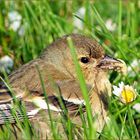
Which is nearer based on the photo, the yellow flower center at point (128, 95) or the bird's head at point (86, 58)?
the yellow flower center at point (128, 95)

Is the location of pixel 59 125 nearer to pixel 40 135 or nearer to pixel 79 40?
pixel 40 135

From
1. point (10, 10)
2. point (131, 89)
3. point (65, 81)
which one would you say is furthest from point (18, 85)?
point (10, 10)

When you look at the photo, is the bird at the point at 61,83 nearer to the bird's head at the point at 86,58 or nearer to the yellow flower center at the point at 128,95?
the bird's head at the point at 86,58

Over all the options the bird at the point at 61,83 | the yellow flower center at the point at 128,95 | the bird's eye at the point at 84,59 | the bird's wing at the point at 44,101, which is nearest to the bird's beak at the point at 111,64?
the bird at the point at 61,83

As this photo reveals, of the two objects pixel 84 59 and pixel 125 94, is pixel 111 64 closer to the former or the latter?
pixel 84 59

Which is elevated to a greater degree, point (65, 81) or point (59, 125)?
point (65, 81)

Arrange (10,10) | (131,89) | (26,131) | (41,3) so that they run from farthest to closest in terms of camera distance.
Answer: (10,10) < (41,3) < (131,89) < (26,131)
